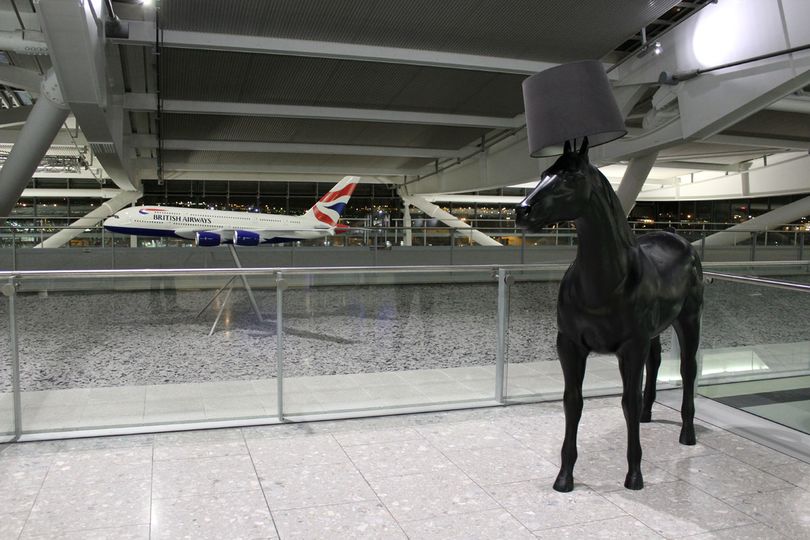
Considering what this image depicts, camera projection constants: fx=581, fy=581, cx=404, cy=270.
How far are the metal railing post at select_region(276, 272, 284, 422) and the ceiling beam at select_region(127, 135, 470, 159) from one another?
58.6 feet

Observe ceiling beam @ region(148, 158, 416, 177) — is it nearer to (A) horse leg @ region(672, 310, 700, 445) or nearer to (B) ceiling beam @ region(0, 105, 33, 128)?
(B) ceiling beam @ region(0, 105, 33, 128)

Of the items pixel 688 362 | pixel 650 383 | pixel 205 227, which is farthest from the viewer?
pixel 205 227

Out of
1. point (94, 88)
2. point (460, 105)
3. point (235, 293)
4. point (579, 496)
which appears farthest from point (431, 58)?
point (579, 496)

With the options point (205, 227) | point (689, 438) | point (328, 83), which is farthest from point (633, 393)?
point (205, 227)

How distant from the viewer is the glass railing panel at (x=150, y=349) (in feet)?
13.0

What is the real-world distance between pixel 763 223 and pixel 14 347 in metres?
26.4

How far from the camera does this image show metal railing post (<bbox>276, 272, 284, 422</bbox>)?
4.11 m

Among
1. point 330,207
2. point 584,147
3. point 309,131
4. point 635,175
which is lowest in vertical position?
point 584,147

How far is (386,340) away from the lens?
4.90 m

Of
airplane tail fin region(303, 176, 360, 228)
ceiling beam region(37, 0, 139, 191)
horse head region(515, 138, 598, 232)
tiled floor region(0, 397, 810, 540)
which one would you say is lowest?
tiled floor region(0, 397, 810, 540)

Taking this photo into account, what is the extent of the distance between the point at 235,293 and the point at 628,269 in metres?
2.94

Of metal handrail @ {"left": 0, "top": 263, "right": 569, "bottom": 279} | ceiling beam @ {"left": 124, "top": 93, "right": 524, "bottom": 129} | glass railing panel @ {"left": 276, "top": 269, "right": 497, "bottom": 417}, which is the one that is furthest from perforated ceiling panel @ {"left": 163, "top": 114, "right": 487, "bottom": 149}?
metal handrail @ {"left": 0, "top": 263, "right": 569, "bottom": 279}

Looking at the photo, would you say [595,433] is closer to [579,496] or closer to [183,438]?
[579,496]

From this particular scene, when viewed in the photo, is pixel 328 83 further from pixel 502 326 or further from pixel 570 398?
pixel 570 398
